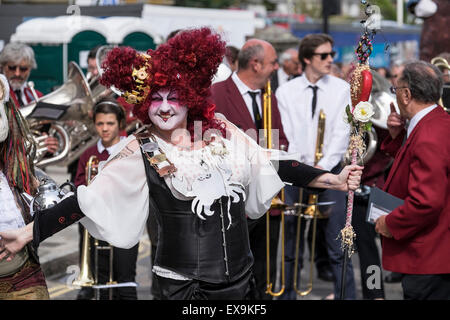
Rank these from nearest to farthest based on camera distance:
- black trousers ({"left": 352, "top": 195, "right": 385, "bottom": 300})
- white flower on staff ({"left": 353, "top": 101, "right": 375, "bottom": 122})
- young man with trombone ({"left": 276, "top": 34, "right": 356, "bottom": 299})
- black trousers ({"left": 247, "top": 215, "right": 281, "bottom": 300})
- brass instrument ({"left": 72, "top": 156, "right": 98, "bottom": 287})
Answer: white flower on staff ({"left": 353, "top": 101, "right": 375, "bottom": 122}) → brass instrument ({"left": 72, "top": 156, "right": 98, "bottom": 287}) → black trousers ({"left": 247, "top": 215, "right": 281, "bottom": 300}) → young man with trombone ({"left": 276, "top": 34, "right": 356, "bottom": 299}) → black trousers ({"left": 352, "top": 195, "right": 385, "bottom": 300})

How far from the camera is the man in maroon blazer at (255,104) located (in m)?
5.83

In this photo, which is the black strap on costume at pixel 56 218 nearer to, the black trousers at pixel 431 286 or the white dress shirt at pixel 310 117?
the black trousers at pixel 431 286

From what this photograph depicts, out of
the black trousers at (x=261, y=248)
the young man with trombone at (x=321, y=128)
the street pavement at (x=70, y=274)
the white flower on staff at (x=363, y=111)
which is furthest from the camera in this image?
the street pavement at (x=70, y=274)

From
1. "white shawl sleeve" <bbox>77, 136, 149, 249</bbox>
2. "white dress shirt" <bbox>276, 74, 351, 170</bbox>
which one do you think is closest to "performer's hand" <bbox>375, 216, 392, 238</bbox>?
"white shawl sleeve" <bbox>77, 136, 149, 249</bbox>

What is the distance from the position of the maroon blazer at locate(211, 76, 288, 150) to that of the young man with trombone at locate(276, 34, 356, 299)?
357mm

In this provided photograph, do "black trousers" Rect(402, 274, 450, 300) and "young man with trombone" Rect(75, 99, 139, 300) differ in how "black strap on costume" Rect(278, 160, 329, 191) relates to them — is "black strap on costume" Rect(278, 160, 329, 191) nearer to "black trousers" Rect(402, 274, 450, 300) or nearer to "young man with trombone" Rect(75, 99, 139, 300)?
"black trousers" Rect(402, 274, 450, 300)

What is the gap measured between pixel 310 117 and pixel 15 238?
3.30 m

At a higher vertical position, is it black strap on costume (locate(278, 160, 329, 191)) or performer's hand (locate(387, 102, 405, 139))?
performer's hand (locate(387, 102, 405, 139))

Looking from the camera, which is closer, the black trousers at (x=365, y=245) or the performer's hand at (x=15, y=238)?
the performer's hand at (x=15, y=238)

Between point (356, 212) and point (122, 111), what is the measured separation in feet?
6.90

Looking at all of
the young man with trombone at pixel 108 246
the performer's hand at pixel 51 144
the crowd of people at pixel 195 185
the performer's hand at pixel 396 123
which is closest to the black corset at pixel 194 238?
the crowd of people at pixel 195 185

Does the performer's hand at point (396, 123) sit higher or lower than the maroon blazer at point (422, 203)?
higher

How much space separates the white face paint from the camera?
373cm

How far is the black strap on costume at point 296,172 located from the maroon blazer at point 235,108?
166cm
